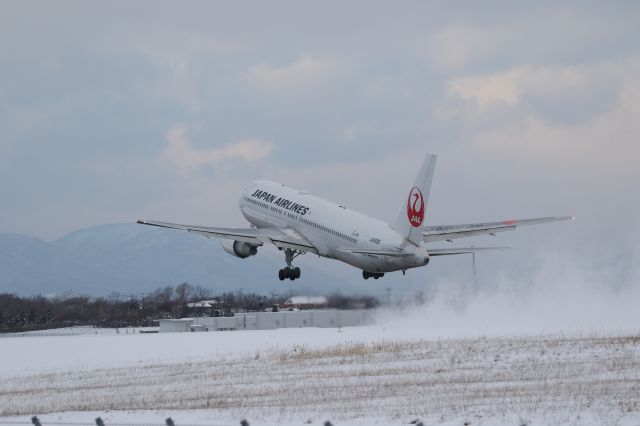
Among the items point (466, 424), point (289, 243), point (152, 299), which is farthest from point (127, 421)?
point (152, 299)

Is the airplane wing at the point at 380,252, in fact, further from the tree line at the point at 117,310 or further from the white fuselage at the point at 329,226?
the tree line at the point at 117,310

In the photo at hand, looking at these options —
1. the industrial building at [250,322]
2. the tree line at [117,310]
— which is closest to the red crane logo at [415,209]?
the industrial building at [250,322]

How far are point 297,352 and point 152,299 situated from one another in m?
79.2

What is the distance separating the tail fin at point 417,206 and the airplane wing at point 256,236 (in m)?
9.76

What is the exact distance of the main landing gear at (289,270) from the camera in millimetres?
83875

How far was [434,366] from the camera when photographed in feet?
165

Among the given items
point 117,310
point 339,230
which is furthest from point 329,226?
point 117,310

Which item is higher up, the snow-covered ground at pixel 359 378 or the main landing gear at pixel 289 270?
the main landing gear at pixel 289 270

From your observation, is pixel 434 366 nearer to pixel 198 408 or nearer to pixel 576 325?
pixel 198 408

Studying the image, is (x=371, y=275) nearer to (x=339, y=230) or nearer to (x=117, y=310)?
(x=339, y=230)

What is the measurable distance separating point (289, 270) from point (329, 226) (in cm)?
646

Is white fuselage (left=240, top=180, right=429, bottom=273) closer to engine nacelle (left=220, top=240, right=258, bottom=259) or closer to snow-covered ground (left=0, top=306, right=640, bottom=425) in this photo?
engine nacelle (left=220, top=240, right=258, bottom=259)

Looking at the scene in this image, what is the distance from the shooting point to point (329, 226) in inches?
3125

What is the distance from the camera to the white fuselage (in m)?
73.1
